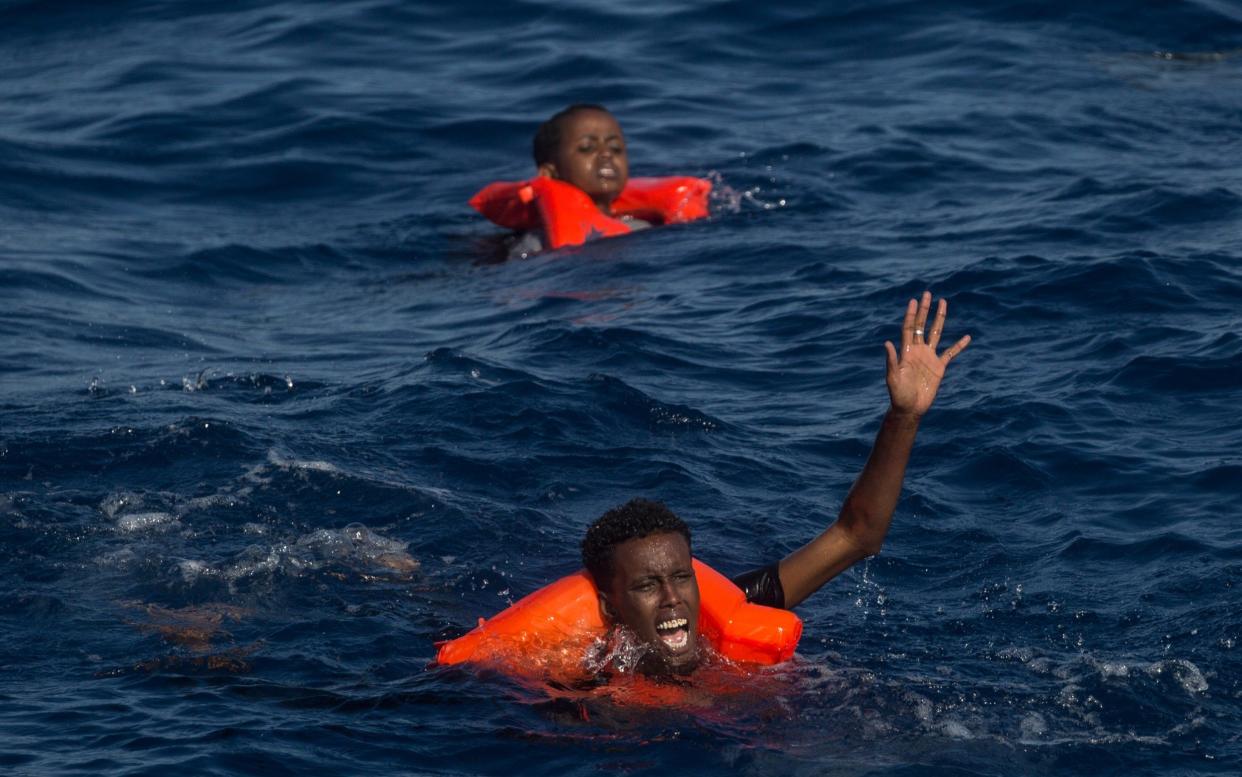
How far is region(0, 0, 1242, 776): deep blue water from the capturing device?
713cm

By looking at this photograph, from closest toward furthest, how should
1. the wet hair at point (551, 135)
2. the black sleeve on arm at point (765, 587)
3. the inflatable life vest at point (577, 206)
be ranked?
1. the black sleeve on arm at point (765, 587)
2. the inflatable life vest at point (577, 206)
3. the wet hair at point (551, 135)

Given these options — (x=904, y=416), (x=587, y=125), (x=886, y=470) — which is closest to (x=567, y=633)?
(x=886, y=470)

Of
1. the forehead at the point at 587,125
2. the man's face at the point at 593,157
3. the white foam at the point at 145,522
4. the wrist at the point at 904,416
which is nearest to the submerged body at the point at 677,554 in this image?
the wrist at the point at 904,416

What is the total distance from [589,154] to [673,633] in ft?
25.3

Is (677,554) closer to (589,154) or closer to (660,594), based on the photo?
(660,594)

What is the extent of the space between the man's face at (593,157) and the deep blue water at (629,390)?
2.76 ft

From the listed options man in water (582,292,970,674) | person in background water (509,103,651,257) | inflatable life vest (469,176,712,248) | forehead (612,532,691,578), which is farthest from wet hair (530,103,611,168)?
forehead (612,532,691,578)

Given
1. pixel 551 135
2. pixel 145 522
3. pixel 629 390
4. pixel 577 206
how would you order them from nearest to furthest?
pixel 145 522 < pixel 629 390 < pixel 577 206 < pixel 551 135

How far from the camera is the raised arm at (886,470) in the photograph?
7051 millimetres

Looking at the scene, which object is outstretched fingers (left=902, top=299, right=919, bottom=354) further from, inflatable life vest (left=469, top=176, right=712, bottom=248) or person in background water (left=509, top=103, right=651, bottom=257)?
person in background water (left=509, top=103, right=651, bottom=257)

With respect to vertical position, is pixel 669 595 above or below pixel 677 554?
below

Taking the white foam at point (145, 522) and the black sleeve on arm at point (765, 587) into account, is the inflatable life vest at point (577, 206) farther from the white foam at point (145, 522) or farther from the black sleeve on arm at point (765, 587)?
the black sleeve on arm at point (765, 587)

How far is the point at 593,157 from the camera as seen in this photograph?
47.6ft

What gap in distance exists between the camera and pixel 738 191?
1483 cm
